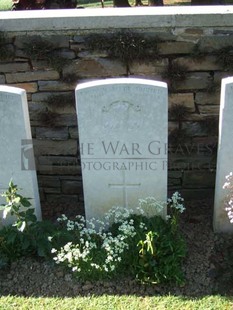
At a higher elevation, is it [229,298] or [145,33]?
[145,33]

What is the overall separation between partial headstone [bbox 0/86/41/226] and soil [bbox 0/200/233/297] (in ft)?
1.64

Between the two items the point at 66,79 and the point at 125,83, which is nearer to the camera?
the point at 125,83

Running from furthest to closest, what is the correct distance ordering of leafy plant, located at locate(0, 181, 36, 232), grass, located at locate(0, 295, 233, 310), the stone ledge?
the stone ledge
leafy plant, located at locate(0, 181, 36, 232)
grass, located at locate(0, 295, 233, 310)

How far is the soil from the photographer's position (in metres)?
3.07

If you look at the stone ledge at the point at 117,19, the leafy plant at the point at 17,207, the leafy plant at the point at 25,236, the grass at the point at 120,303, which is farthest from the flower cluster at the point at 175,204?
the stone ledge at the point at 117,19

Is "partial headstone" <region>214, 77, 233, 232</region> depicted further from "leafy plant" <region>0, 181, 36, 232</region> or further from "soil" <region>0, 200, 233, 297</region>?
"leafy plant" <region>0, 181, 36, 232</region>

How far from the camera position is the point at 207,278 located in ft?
10.3

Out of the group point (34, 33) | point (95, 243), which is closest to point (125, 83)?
point (34, 33)

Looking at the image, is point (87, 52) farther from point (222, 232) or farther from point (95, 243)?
point (222, 232)

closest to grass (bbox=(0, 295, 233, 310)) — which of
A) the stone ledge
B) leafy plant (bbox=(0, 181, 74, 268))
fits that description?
leafy plant (bbox=(0, 181, 74, 268))

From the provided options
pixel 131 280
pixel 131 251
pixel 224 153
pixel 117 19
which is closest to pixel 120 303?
pixel 131 280

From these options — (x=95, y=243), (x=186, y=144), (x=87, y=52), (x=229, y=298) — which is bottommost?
(x=229, y=298)

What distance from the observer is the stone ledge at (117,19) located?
127 inches

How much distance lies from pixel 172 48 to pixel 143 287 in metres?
1.89
